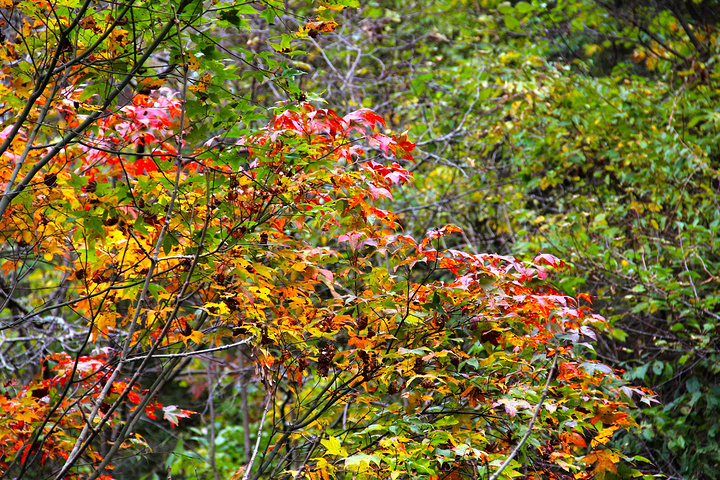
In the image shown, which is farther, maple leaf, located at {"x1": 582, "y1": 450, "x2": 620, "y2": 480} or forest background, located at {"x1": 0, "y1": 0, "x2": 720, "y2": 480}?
maple leaf, located at {"x1": 582, "y1": 450, "x2": 620, "y2": 480}

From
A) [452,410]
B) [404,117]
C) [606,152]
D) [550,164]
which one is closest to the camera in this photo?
[452,410]

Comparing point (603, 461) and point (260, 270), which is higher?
point (260, 270)

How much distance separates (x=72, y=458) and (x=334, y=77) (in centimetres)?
504

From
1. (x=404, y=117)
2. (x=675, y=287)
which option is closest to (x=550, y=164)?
(x=404, y=117)

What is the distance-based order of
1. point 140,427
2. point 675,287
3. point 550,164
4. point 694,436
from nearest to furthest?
point 675,287
point 694,436
point 550,164
point 140,427

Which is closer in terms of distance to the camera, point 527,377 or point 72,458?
point 72,458

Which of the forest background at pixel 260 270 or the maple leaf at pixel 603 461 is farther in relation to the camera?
the maple leaf at pixel 603 461

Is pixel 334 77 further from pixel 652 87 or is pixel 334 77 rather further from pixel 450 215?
pixel 652 87

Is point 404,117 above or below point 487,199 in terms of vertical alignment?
above

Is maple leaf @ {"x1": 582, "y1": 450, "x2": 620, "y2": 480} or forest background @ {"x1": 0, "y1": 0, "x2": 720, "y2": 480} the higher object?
forest background @ {"x1": 0, "y1": 0, "x2": 720, "y2": 480}

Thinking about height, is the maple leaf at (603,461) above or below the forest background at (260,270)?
below

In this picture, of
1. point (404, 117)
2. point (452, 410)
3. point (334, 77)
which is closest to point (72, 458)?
point (452, 410)

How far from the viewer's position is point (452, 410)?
8.31 feet

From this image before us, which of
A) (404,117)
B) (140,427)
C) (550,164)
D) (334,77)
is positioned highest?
(334,77)
